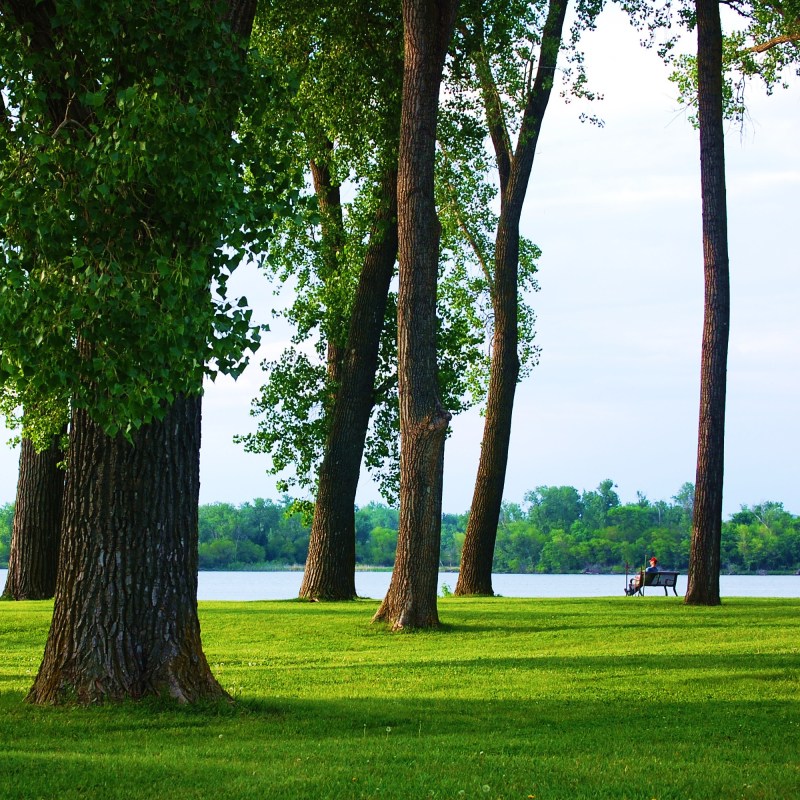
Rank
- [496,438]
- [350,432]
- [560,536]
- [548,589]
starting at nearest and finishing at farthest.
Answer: [350,432], [496,438], [548,589], [560,536]

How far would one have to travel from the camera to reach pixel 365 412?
2214 cm

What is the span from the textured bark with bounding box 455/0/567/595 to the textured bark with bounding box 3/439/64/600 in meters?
8.53

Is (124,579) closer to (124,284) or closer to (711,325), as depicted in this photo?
(124,284)

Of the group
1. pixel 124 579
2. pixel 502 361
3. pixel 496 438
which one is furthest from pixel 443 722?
pixel 502 361

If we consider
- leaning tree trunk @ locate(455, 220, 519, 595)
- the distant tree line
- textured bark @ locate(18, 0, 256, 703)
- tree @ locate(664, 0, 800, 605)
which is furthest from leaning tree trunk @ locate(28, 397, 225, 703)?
the distant tree line

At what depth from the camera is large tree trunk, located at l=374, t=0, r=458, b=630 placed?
15312mm

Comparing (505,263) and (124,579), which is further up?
(505,263)

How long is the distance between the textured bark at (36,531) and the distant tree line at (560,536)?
100 ft

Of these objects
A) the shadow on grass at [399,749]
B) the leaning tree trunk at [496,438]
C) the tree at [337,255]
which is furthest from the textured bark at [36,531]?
the shadow on grass at [399,749]

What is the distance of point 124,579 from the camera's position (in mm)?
8727

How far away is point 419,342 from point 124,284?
805cm

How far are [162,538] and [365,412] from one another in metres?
13.4

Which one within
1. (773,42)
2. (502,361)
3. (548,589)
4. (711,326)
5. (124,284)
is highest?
(773,42)

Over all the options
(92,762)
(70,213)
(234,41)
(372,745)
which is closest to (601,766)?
(372,745)
